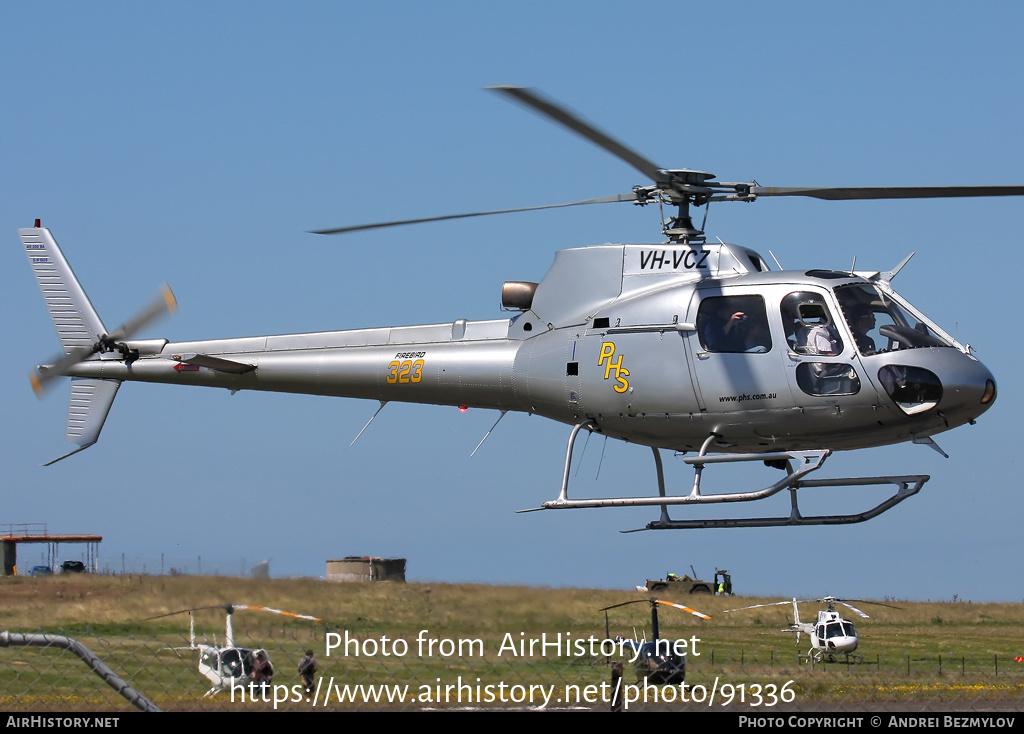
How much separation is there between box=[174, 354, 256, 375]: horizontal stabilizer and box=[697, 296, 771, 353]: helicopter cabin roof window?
23.2ft

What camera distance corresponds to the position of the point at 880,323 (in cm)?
1455

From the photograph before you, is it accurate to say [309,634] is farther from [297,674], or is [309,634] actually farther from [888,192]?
[888,192]

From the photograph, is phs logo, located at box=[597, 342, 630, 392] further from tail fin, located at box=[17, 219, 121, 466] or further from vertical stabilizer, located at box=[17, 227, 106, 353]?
vertical stabilizer, located at box=[17, 227, 106, 353]

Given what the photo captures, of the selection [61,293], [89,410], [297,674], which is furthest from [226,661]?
[61,293]

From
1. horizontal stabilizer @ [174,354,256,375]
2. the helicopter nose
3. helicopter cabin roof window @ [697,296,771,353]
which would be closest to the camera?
the helicopter nose

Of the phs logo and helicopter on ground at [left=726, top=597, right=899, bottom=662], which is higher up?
the phs logo

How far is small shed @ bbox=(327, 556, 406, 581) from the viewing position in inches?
644

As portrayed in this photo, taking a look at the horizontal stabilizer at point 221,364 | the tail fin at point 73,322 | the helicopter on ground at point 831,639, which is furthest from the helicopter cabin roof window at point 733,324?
the helicopter on ground at point 831,639

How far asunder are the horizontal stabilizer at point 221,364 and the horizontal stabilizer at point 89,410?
8.55 ft

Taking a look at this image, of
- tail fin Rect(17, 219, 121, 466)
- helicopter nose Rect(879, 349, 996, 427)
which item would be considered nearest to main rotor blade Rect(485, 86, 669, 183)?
helicopter nose Rect(879, 349, 996, 427)

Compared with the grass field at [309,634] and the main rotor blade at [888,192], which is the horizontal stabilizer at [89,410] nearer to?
the grass field at [309,634]

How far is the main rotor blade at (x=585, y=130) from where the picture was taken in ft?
37.8

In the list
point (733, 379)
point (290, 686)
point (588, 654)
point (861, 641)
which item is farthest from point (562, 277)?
point (861, 641)
